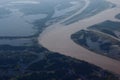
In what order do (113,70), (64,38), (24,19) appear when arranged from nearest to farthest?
1. (113,70)
2. (64,38)
3. (24,19)

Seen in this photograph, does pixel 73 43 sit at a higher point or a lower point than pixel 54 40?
higher

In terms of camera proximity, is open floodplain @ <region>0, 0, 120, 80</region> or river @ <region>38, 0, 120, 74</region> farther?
river @ <region>38, 0, 120, 74</region>

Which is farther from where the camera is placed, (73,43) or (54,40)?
(54,40)

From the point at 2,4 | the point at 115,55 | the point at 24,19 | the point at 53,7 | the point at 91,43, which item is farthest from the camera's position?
the point at 2,4

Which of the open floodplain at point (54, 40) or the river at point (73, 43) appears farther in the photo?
the river at point (73, 43)

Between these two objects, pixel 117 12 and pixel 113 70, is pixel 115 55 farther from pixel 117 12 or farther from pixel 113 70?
pixel 117 12

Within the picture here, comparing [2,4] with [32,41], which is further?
[2,4]

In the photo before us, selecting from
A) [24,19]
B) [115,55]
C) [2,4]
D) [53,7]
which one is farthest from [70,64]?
[2,4]

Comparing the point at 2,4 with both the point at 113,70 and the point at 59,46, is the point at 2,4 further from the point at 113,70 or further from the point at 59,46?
the point at 113,70

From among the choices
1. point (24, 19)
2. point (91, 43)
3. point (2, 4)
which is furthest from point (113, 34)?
point (2, 4)
